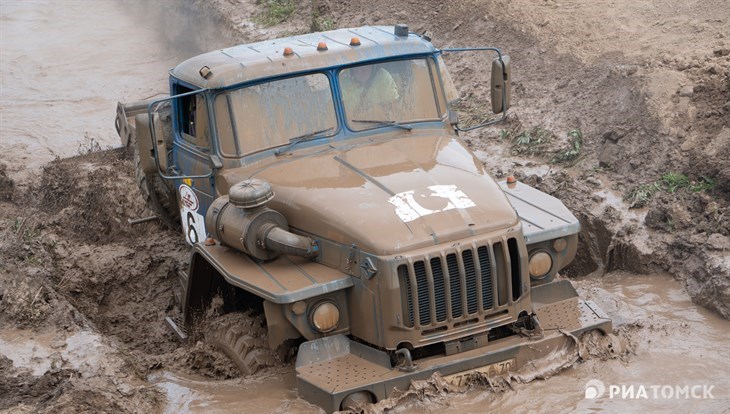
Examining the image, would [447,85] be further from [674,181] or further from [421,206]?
[674,181]

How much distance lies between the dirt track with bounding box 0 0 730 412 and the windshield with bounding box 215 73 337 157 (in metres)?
1.50

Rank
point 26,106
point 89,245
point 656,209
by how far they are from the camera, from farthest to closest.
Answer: point 26,106 → point 89,245 → point 656,209

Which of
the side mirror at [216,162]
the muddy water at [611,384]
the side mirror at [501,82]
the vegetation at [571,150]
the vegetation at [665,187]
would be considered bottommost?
the muddy water at [611,384]

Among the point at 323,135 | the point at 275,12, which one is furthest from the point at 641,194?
the point at 275,12

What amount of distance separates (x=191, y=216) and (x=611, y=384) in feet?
11.4

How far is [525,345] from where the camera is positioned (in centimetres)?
638

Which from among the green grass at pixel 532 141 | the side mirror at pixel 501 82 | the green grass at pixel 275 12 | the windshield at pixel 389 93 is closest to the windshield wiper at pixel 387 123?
the windshield at pixel 389 93

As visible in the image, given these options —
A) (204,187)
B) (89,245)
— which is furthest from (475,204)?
(89,245)

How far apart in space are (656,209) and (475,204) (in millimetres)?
2930

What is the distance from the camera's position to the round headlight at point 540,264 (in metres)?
6.81

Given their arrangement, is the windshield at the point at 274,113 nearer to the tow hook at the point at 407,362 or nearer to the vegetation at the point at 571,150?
the tow hook at the point at 407,362

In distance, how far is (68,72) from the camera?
712 inches

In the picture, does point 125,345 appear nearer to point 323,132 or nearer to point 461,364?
point 323,132

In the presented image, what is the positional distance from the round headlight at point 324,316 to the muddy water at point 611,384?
47 centimetres
